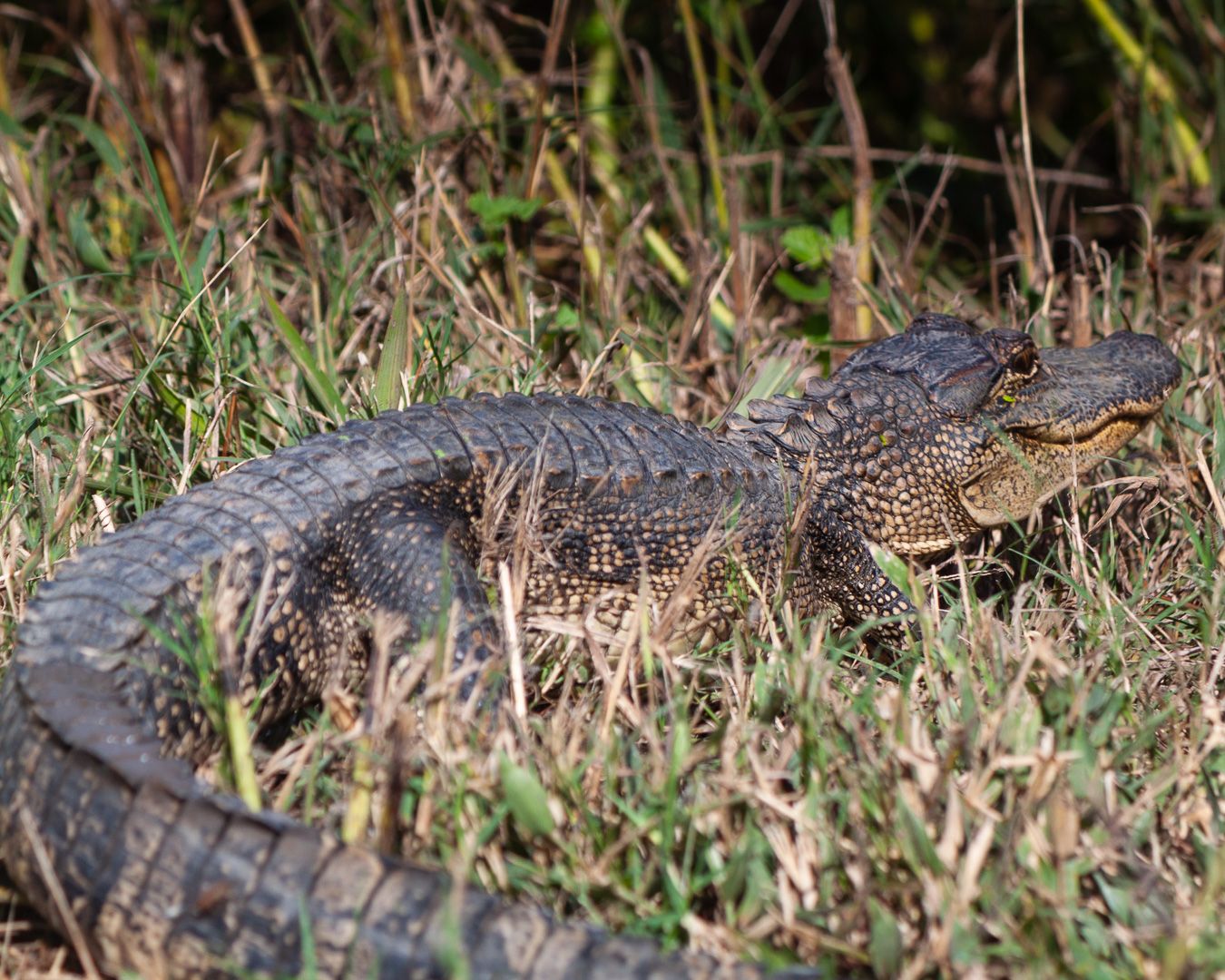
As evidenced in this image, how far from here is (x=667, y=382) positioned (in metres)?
3.91

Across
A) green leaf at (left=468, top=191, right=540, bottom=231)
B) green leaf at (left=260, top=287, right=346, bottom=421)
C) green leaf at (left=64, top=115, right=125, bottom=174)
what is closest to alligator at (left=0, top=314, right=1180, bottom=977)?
green leaf at (left=260, top=287, right=346, bottom=421)

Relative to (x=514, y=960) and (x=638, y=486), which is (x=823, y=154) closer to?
(x=638, y=486)

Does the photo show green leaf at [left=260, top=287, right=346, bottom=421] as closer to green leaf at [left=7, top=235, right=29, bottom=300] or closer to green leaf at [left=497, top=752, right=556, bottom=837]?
green leaf at [left=7, top=235, right=29, bottom=300]

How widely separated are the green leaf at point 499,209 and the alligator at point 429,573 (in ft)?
3.68

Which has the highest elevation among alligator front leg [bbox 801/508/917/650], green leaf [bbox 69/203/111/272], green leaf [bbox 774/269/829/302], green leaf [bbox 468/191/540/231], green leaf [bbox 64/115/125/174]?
green leaf [bbox 64/115/125/174]

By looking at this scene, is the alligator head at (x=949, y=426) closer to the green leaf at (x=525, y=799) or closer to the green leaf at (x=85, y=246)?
the green leaf at (x=525, y=799)

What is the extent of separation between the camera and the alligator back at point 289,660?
183 centimetres

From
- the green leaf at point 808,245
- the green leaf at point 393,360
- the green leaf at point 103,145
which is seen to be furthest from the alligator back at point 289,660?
the green leaf at point 103,145

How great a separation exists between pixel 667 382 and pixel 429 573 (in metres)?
1.41

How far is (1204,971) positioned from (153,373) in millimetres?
2844

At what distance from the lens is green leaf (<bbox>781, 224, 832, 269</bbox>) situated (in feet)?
13.7

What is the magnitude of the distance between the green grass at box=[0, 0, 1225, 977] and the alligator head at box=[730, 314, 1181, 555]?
139mm

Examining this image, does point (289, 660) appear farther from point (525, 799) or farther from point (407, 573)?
point (525, 799)

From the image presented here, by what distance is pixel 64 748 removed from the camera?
6.75ft
